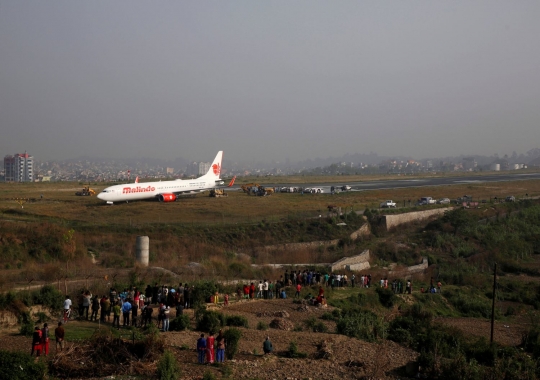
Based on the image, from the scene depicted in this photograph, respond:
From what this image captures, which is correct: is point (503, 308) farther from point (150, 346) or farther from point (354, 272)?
point (150, 346)

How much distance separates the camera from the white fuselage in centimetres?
4744

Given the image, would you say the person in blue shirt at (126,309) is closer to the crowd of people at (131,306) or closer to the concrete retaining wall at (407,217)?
the crowd of people at (131,306)

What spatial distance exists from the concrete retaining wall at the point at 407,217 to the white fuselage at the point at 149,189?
772 inches

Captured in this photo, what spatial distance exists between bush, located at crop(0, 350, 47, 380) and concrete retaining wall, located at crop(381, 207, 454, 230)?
38748 millimetres

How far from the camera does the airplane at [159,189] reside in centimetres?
4756

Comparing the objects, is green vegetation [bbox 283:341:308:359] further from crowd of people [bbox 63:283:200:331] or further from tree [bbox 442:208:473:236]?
tree [bbox 442:208:473:236]

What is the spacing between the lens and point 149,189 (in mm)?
51344

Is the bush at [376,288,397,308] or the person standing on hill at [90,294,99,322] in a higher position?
the person standing on hill at [90,294,99,322]

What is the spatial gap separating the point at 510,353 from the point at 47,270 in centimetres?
1732

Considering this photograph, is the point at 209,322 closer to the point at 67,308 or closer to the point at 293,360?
the point at 293,360

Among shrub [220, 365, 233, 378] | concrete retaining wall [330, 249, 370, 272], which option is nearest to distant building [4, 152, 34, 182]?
concrete retaining wall [330, 249, 370, 272]

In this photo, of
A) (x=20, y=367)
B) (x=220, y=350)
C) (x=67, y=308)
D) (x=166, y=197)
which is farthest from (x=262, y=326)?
(x=166, y=197)

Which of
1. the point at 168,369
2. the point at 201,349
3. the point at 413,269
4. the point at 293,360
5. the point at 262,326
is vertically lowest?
the point at 413,269

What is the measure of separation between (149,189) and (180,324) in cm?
3540
